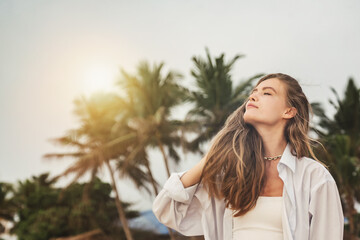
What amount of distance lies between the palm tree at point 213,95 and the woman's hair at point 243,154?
15.7m

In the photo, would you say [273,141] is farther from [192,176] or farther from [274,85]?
[192,176]

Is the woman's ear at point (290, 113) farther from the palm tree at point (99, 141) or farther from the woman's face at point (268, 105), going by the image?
the palm tree at point (99, 141)

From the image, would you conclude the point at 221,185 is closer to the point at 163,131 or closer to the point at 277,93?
the point at 277,93

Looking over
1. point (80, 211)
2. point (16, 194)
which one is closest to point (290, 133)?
point (80, 211)

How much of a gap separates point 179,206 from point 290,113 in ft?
2.92

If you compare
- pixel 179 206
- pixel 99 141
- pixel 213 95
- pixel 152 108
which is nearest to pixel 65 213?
pixel 99 141

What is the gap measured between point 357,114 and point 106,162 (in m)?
14.3

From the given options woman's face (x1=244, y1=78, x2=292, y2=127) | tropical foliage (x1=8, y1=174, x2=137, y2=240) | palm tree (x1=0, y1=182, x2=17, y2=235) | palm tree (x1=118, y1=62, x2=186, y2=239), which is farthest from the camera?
palm tree (x1=0, y1=182, x2=17, y2=235)

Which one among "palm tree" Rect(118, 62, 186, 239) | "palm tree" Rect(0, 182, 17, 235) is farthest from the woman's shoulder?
"palm tree" Rect(0, 182, 17, 235)

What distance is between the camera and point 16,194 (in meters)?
28.5

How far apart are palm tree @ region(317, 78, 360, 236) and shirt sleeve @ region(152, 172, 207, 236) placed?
14143 mm

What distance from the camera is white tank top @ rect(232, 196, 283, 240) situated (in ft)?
6.14

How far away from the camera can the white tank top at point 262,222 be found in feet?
6.14

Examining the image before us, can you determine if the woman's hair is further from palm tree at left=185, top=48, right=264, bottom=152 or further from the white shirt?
palm tree at left=185, top=48, right=264, bottom=152
